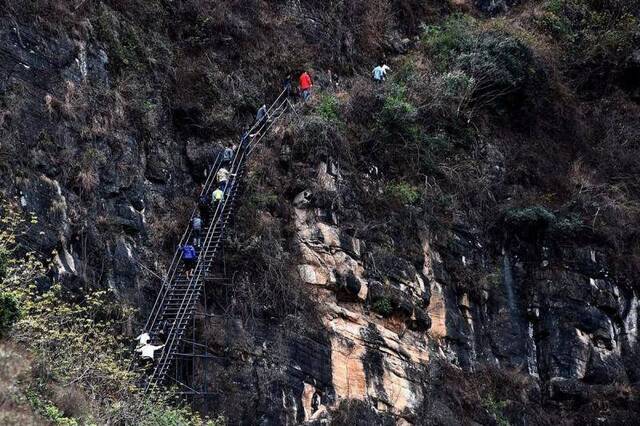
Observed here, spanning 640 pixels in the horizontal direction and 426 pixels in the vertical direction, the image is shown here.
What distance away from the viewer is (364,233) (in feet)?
66.6

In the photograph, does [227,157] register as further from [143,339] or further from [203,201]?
[143,339]

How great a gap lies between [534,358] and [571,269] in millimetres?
2598

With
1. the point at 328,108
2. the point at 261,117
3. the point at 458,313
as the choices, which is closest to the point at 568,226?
the point at 458,313

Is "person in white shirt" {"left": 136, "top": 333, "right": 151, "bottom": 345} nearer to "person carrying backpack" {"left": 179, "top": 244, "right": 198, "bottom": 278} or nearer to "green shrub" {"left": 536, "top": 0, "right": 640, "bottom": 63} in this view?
"person carrying backpack" {"left": 179, "top": 244, "right": 198, "bottom": 278}

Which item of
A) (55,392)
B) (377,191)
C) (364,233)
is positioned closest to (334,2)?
(377,191)

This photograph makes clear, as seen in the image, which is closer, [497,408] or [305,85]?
[497,408]

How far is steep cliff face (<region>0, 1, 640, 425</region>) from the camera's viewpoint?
57.1 ft

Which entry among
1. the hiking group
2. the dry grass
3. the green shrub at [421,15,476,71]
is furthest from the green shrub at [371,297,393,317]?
the green shrub at [421,15,476,71]

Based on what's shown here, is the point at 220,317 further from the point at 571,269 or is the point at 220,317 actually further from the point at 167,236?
the point at 571,269

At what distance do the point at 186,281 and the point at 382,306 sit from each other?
4267 mm

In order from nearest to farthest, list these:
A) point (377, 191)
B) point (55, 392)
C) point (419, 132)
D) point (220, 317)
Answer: point (55, 392) < point (220, 317) < point (377, 191) < point (419, 132)

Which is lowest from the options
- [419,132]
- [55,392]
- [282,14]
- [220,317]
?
[55,392]

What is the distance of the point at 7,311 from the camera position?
1252 centimetres

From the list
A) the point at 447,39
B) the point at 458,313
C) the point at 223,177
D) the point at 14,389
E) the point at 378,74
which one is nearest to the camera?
the point at 14,389
